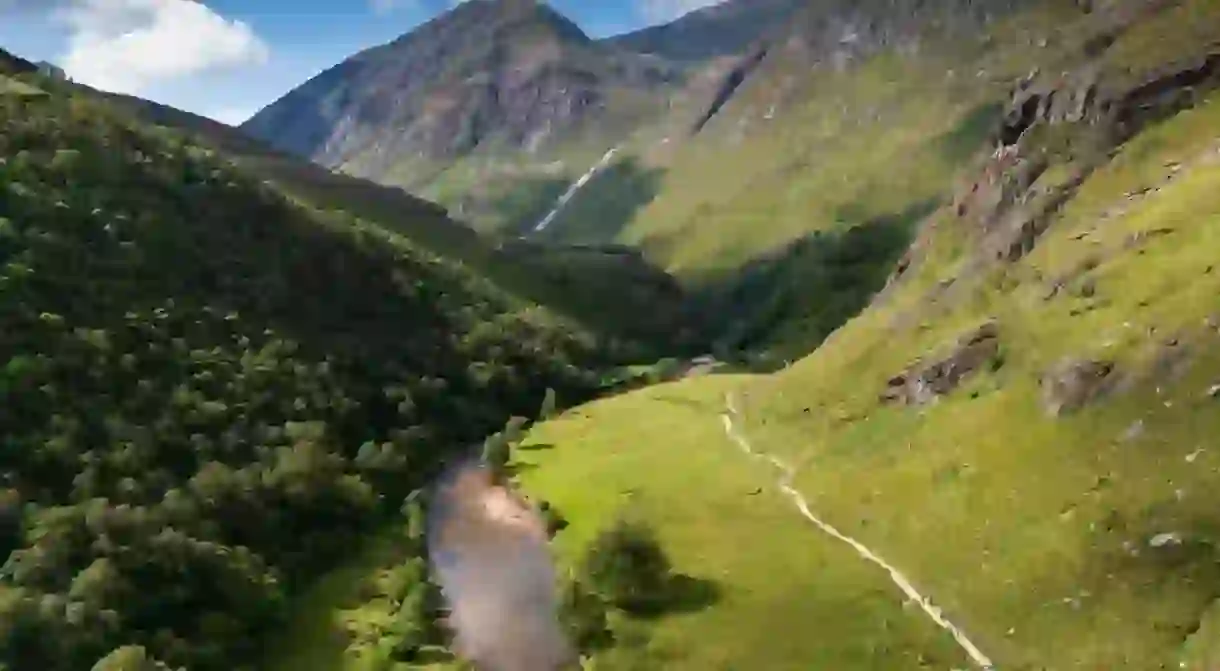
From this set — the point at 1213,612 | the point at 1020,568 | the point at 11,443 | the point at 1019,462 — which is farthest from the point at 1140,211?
the point at 11,443

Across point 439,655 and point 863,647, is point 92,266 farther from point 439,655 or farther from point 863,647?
point 863,647

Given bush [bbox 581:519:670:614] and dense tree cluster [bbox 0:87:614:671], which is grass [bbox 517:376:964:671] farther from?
dense tree cluster [bbox 0:87:614:671]

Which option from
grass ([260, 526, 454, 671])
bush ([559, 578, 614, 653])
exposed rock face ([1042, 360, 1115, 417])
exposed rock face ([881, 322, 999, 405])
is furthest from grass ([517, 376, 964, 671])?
exposed rock face ([1042, 360, 1115, 417])

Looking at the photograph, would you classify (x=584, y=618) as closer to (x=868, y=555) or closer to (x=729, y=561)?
(x=729, y=561)

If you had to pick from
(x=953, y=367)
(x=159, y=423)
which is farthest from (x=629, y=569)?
(x=159, y=423)

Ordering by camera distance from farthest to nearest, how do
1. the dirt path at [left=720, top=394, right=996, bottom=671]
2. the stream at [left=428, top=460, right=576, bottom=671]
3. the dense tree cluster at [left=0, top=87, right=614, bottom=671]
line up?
A: the dense tree cluster at [left=0, top=87, right=614, bottom=671]
the stream at [left=428, top=460, right=576, bottom=671]
the dirt path at [left=720, top=394, right=996, bottom=671]
